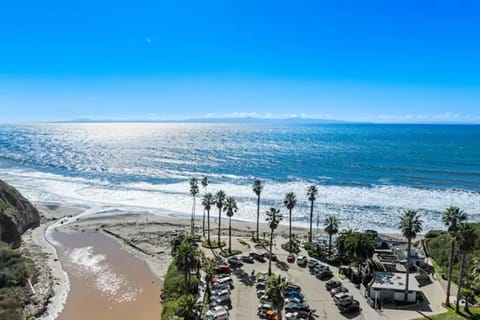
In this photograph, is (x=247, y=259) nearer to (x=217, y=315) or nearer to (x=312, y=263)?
(x=312, y=263)

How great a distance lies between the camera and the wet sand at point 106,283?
3697cm

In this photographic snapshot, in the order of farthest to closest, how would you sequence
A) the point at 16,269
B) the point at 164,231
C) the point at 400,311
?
the point at 164,231 < the point at 16,269 < the point at 400,311

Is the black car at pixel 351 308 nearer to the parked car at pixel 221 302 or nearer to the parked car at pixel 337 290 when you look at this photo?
the parked car at pixel 337 290

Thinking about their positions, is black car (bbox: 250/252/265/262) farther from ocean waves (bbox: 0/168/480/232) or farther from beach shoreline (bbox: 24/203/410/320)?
ocean waves (bbox: 0/168/480/232)

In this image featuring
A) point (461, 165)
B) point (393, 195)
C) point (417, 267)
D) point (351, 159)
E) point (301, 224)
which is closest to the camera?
point (417, 267)

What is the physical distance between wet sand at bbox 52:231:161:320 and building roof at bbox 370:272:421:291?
72.7 ft

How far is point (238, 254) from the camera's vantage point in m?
50.5

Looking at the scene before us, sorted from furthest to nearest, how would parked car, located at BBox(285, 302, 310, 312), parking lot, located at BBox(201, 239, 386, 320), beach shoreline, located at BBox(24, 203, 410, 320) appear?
1. beach shoreline, located at BBox(24, 203, 410, 320)
2. parking lot, located at BBox(201, 239, 386, 320)
3. parked car, located at BBox(285, 302, 310, 312)

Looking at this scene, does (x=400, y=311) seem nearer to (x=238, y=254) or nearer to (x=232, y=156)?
(x=238, y=254)

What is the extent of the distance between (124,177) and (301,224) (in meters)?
61.4

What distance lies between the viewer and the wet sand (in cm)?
3697

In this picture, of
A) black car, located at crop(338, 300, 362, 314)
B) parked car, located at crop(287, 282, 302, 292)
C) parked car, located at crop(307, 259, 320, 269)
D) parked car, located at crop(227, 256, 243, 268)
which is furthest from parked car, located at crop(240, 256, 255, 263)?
black car, located at crop(338, 300, 362, 314)

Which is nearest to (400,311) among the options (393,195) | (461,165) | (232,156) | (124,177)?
(393,195)

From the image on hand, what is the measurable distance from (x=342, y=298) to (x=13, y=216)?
50.1 m
